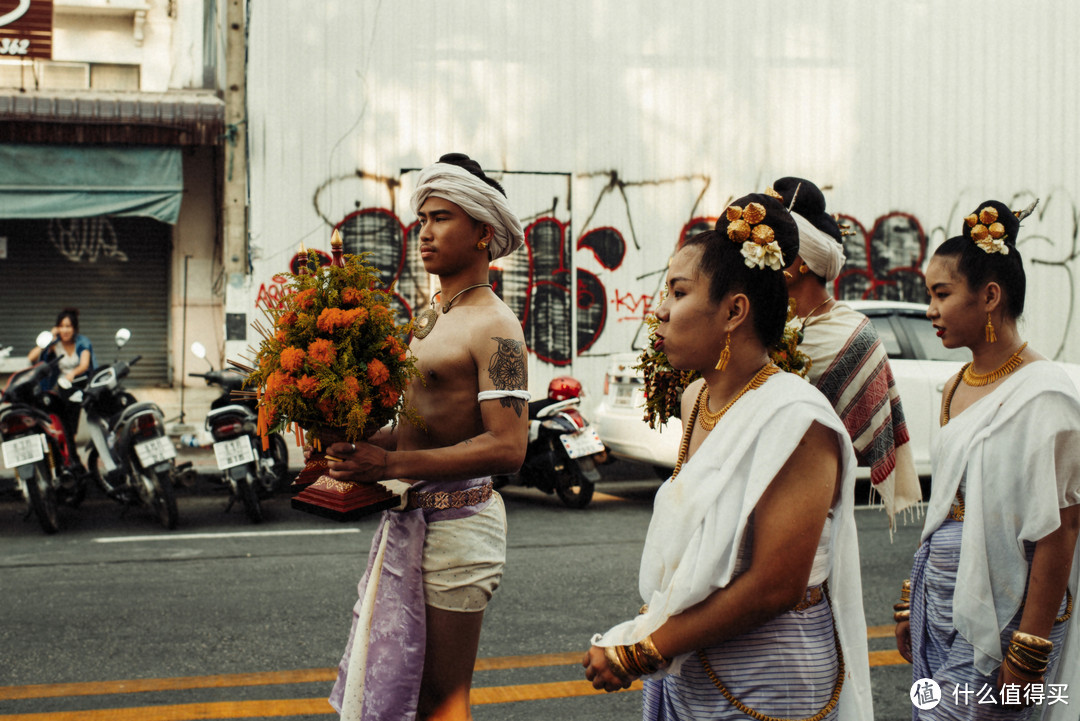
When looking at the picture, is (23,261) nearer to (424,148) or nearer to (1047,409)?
(424,148)

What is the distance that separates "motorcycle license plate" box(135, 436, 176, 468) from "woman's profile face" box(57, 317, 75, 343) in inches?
98.8

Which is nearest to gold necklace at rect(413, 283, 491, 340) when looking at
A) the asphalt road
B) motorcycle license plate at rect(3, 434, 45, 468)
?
the asphalt road

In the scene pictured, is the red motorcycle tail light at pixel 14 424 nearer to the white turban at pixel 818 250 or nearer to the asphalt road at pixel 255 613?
the asphalt road at pixel 255 613

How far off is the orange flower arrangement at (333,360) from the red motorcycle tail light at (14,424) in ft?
19.5

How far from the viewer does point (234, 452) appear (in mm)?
7973

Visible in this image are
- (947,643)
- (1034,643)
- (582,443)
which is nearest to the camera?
(1034,643)

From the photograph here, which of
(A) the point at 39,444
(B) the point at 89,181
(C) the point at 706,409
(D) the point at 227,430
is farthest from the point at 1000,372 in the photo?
(B) the point at 89,181

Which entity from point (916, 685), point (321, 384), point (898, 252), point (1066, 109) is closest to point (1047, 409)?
point (916, 685)

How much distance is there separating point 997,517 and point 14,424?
284 inches

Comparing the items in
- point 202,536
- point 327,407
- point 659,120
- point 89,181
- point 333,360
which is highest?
point 659,120

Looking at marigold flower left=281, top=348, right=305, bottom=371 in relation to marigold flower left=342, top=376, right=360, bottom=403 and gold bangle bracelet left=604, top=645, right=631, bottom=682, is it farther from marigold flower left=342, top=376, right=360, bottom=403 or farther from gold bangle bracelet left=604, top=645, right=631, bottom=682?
gold bangle bracelet left=604, top=645, right=631, bottom=682

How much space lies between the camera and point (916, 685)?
2.68 metres

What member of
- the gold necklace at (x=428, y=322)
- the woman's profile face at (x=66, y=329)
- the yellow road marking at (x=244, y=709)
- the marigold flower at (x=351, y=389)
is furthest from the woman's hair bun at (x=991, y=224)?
the woman's profile face at (x=66, y=329)

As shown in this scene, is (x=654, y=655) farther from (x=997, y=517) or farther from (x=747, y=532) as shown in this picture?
(x=997, y=517)
